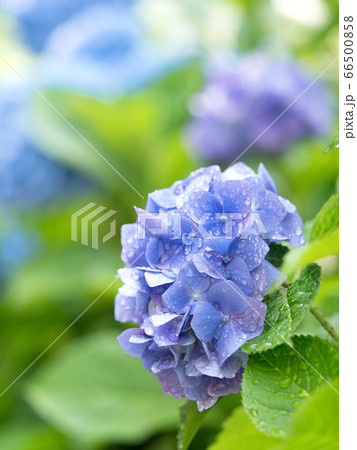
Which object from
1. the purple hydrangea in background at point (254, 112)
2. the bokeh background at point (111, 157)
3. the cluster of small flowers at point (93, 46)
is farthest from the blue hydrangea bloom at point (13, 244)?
the purple hydrangea in background at point (254, 112)

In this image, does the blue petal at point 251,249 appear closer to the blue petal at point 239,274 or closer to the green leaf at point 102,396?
the blue petal at point 239,274

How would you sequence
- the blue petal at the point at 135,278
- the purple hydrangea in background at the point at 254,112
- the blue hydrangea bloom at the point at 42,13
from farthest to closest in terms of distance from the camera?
the blue hydrangea bloom at the point at 42,13, the purple hydrangea in background at the point at 254,112, the blue petal at the point at 135,278

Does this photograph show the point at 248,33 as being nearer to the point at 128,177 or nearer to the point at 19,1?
the point at 128,177

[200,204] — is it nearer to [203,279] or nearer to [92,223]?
[203,279]

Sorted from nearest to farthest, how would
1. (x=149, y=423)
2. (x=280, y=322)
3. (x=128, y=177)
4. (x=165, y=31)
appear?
(x=280, y=322)
(x=149, y=423)
(x=128, y=177)
(x=165, y=31)

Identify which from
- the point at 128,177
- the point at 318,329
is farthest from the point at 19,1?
the point at 318,329

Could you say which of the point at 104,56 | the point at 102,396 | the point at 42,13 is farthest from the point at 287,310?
the point at 42,13
